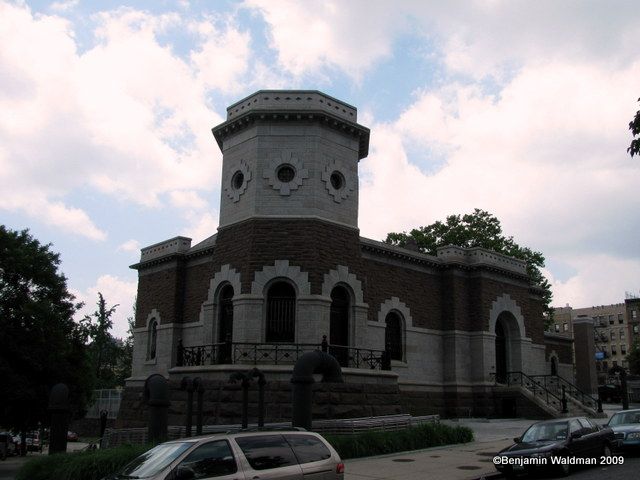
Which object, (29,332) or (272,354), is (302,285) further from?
(29,332)

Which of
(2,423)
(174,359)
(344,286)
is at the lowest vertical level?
(2,423)

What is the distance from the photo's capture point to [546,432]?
14.3 metres

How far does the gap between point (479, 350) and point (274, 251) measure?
1330 cm

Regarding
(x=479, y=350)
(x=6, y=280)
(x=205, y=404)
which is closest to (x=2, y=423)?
(x=6, y=280)

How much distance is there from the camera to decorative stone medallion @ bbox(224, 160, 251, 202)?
24.1 metres

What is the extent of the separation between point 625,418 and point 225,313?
1410cm

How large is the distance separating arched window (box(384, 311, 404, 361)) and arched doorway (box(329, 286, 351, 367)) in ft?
17.9

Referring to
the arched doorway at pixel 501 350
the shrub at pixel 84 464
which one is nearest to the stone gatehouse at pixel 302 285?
the arched doorway at pixel 501 350

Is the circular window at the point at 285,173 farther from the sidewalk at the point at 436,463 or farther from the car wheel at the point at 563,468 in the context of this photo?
the car wheel at the point at 563,468

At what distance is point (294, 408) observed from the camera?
52.7 feet

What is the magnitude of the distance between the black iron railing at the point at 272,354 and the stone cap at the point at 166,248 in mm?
7664

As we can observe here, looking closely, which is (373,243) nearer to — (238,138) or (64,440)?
(238,138)

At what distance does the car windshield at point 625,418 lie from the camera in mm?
17000

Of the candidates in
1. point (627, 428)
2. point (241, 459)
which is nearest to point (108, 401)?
point (627, 428)
